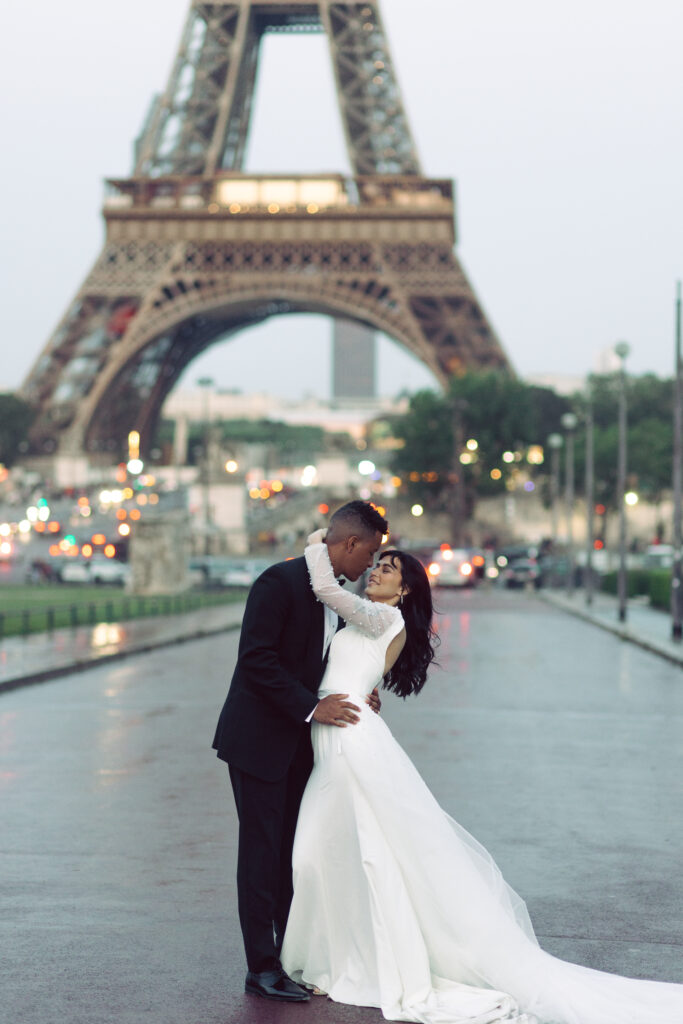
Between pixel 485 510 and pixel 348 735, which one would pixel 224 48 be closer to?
pixel 485 510

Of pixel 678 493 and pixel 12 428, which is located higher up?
pixel 12 428

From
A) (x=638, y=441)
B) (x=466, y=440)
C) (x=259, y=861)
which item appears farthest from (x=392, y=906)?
(x=638, y=441)

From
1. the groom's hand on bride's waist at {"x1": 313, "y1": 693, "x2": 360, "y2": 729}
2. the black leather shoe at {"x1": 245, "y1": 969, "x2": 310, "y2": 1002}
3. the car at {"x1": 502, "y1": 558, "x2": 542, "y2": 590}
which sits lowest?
the car at {"x1": 502, "y1": 558, "x2": 542, "y2": 590}

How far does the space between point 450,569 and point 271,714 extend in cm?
5062

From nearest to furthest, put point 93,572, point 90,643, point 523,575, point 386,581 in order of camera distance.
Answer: point 386,581, point 90,643, point 93,572, point 523,575

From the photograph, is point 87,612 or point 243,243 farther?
point 243,243

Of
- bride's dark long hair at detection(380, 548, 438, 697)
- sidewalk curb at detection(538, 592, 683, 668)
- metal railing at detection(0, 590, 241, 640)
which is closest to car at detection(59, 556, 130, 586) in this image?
metal railing at detection(0, 590, 241, 640)

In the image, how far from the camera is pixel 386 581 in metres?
5.91

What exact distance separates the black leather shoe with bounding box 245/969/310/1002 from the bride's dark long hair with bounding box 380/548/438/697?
3.48ft

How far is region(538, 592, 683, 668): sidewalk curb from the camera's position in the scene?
23.1 metres

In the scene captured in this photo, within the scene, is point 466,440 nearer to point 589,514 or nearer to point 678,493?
point 589,514

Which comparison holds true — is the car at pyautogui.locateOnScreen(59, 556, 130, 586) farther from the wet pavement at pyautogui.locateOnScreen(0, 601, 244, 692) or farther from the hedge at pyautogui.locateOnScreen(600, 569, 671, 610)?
the wet pavement at pyautogui.locateOnScreen(0, 601, 244, 692)

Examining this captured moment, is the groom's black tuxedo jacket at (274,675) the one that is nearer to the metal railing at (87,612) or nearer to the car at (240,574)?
the metal railing at (87,612)

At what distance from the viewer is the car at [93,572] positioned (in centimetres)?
5419
